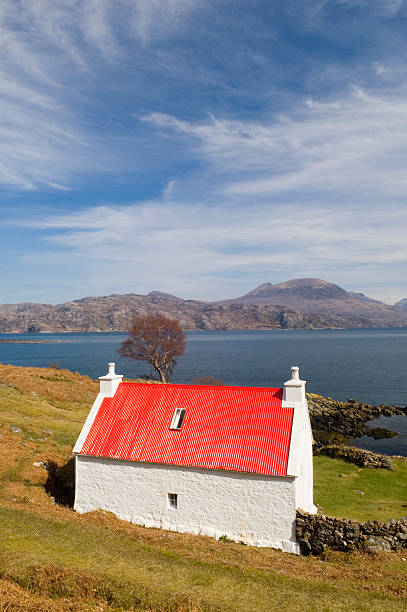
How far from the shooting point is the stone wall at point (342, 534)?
62.1ft

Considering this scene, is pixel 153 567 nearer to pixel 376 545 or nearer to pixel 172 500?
pixel 172 500

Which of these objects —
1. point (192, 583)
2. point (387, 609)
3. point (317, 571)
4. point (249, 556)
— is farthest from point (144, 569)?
point (387, 609)

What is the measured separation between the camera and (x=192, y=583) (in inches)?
557

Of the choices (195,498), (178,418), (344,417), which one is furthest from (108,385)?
(344,417)

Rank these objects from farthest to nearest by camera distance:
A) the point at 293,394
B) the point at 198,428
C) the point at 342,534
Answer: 1. the point at 198,428
2. the point at 293,394
3. the point at 342,534

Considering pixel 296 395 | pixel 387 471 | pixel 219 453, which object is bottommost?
pixel 387 471

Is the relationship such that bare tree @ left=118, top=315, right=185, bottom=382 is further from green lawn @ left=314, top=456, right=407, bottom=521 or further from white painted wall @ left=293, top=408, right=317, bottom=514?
white painted wall @ left=293, top=408, right=317, bottom=514

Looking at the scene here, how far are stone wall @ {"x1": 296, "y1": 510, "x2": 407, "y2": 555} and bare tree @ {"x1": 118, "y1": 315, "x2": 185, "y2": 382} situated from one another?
54.1 m

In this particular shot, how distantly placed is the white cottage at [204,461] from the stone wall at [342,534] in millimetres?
581

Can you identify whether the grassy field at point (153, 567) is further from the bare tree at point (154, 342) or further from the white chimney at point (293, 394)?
the bare tree at point (154, 342)

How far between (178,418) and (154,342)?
49.8 meters

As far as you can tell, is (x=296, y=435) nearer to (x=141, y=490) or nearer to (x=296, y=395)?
(x=296, y=395)

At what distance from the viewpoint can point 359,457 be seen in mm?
34312

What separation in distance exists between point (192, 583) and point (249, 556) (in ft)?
13.5
